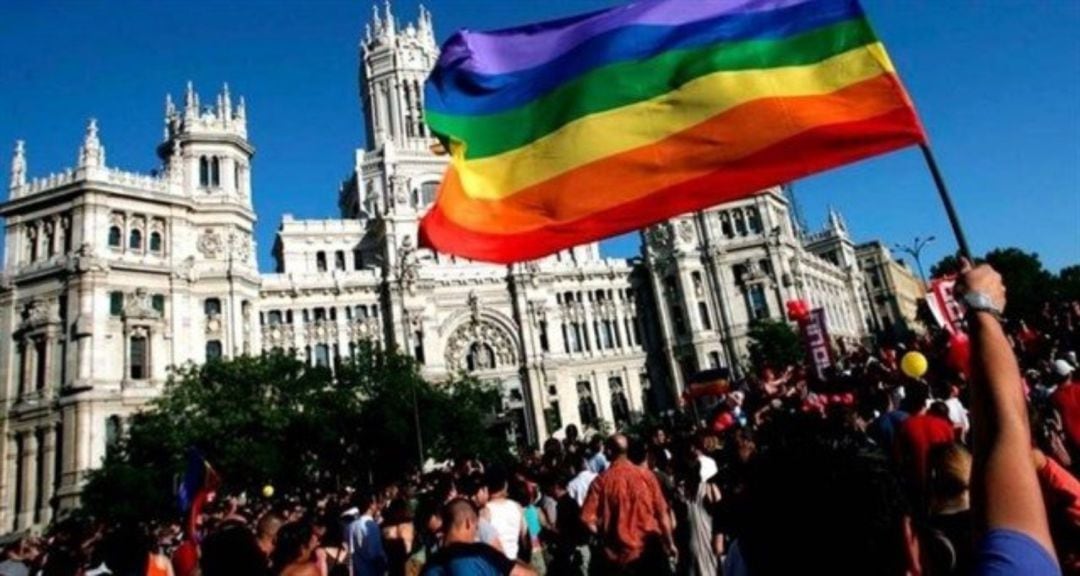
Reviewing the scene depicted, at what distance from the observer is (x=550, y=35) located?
20.8 ft

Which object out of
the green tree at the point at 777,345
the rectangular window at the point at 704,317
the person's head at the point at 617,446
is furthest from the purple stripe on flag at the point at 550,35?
the rectangular window at the point at 704,317

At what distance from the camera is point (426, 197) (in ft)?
198

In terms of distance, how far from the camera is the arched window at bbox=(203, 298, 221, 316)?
148ft

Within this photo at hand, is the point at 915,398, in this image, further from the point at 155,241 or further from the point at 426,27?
the point at 426,27

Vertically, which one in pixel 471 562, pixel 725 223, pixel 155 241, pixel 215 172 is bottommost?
pixel 471 562

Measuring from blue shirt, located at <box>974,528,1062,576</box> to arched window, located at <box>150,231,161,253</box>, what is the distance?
164ft

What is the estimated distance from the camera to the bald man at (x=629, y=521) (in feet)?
21.8

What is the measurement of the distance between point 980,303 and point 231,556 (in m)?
4.38

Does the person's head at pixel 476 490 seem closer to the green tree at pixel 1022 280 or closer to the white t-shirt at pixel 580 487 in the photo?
the white t-shirt at pixel 580 487

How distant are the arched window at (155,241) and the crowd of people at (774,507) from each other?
33.3 metres

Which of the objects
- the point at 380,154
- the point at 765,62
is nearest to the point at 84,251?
the point at 380,154

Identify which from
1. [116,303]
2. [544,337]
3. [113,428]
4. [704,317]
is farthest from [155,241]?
[704,317]

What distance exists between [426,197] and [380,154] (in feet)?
17.7

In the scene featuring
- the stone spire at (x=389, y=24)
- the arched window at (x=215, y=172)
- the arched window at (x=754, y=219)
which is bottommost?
the arched window at (x=754, y=219)
